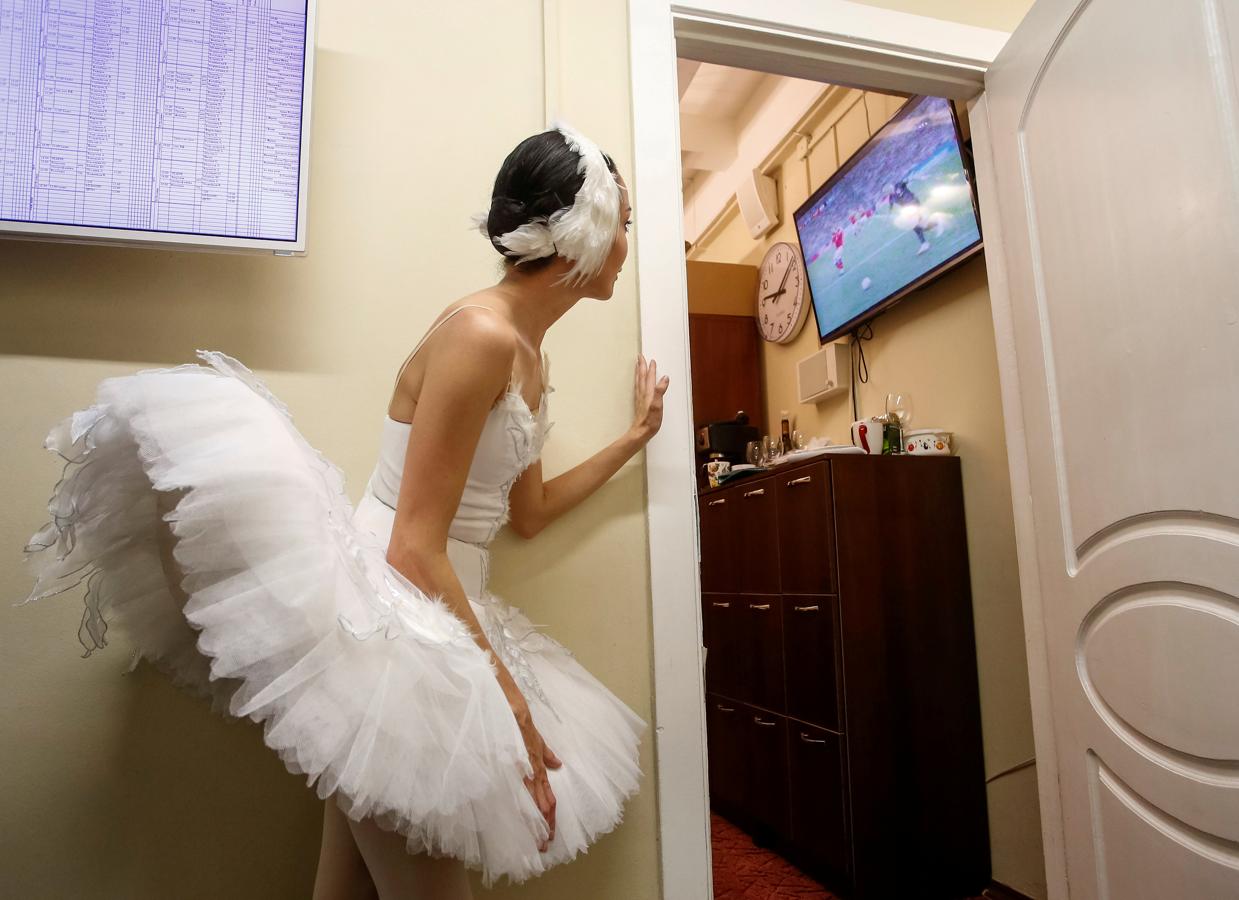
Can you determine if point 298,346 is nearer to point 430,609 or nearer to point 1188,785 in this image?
point 430,609

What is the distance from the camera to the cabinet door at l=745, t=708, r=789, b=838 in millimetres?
2885

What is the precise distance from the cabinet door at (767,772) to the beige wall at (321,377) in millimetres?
1528

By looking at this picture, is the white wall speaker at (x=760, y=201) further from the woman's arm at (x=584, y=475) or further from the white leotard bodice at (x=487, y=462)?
the white leotard bodice at (x=487, y=462)

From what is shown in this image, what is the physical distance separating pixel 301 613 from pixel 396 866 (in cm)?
36

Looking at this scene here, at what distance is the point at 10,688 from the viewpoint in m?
1.29

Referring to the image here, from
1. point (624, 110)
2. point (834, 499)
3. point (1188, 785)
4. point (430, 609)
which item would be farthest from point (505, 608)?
point (834, 499)

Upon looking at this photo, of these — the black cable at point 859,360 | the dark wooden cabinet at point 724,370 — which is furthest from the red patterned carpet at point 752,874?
the dark wooden cabinet at point 724,370

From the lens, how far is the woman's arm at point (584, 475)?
1.50 meters

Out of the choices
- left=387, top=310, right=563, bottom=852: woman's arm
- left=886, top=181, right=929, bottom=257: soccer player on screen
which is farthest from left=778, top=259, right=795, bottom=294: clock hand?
left=387, top=310, right=563, bottom=852: woman's arm

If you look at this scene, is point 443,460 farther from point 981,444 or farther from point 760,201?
point 760,201

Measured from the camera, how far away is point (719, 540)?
3518 millimetres

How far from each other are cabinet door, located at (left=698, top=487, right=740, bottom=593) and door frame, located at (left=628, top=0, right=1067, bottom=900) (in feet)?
5.01

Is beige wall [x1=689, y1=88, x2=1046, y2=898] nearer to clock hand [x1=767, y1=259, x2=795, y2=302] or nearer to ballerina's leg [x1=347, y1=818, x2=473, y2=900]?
clock hand [x1=767, y1=259, x2=795, y2=302]

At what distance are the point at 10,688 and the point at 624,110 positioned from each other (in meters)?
1.61
